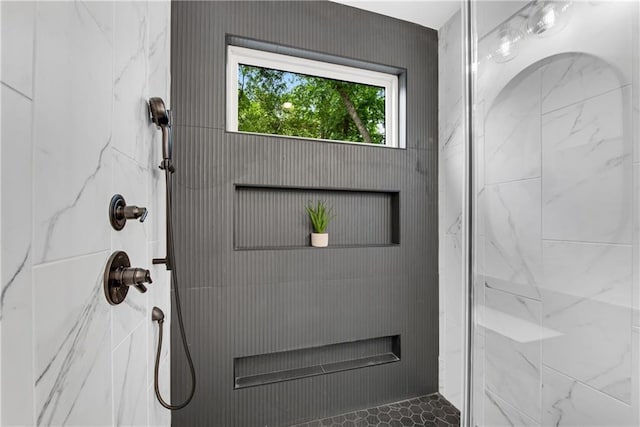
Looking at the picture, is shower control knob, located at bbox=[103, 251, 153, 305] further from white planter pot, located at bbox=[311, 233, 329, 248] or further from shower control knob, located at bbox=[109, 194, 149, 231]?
white planter pot, located at bbox=[311, 233, 329, 248]

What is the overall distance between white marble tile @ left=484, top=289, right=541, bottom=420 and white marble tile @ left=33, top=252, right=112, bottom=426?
1229 mm

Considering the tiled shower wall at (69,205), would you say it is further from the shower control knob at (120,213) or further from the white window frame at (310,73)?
the white window frame at (310,73)

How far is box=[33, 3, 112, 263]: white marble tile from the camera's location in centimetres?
44

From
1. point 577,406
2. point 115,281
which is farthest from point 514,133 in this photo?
point 115,281

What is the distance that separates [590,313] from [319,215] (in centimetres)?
112

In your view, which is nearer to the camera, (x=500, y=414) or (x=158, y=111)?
(x=158, y=111)

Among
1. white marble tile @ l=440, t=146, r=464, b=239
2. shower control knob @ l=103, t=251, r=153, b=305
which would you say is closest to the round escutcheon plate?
shower control knob @ l=103, t=251, r=153, b=305

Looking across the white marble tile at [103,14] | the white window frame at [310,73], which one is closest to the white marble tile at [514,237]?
the white window frame at [310,73]

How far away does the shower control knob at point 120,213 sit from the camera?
2.29ft

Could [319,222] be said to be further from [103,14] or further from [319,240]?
[103,14]

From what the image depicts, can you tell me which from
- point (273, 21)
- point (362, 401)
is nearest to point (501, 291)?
point (362, 401)

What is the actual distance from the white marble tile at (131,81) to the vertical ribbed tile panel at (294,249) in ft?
1.36

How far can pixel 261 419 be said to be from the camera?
1449 mm

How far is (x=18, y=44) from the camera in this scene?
1.28 feet
